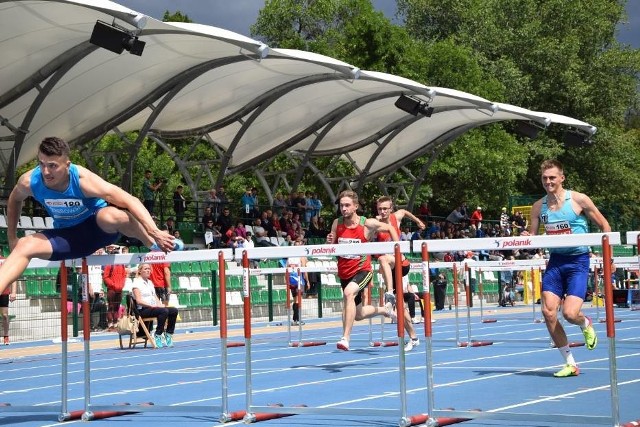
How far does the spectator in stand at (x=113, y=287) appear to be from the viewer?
2148 cm

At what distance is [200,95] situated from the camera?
110 feet

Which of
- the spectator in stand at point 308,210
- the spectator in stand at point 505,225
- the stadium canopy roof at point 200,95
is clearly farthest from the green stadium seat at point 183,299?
the spectator in stand at point 505,225

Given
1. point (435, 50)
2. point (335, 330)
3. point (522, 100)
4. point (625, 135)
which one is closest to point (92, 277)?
point (335, 330)

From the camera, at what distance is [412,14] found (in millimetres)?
66438

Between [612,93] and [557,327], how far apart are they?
54.8m

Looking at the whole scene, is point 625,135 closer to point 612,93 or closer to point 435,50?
point 612,93

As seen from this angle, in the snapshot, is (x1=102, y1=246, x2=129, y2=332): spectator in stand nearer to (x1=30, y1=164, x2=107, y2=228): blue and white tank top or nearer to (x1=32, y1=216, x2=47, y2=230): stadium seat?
(x1=32, y1=216, x2=47, y2=230): stadium seat

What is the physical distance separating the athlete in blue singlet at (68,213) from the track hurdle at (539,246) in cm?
199

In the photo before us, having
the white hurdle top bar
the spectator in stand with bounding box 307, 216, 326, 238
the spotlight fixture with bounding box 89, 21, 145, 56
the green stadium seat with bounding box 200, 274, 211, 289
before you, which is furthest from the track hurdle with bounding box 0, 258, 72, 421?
the spectator in stand with bounding box 307, 216, 326, 238

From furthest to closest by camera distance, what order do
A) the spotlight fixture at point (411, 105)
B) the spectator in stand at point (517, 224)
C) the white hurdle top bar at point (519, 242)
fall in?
the spectator in stand at point (517, 224)
the spotlight fixture at point (411, 105)
the white hurdle top bar at point (519, 242)

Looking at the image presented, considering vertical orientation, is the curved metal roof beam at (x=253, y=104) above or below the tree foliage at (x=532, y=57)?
below

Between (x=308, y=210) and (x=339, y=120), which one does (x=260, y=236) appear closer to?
(x=308, y=210)

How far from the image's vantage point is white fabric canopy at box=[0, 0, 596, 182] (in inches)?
1037

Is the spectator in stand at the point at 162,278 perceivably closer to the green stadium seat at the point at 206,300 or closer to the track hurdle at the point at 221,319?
the green stadium seat at the point at 206,300
